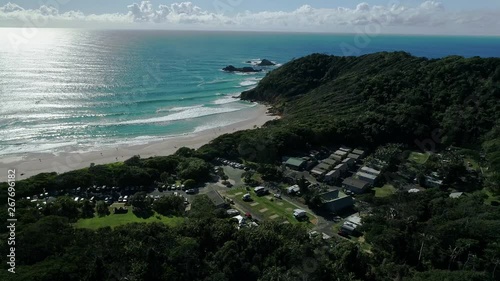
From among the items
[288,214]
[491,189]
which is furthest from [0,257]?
[491,189]

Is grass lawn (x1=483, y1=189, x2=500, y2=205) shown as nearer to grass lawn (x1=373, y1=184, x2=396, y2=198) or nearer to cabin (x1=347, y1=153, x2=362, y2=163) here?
grass lawn (x1=373, y1=184, x2=396, y2=198)

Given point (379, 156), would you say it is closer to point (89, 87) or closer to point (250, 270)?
point (250, 270)

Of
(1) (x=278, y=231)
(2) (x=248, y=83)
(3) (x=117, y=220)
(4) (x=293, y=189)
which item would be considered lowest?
(3) (x=117, y=220)

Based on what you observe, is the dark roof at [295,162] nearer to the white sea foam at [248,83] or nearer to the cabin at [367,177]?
the cabin at [367,177]

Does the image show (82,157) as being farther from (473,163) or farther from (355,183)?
(473,163)

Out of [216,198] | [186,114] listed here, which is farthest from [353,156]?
[186,114]

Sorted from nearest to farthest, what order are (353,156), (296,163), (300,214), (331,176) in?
(300,214) < (331,176) < (296,163) < (353,156)

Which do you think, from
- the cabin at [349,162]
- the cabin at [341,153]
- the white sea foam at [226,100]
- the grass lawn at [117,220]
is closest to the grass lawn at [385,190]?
the cabin at [349,162]
